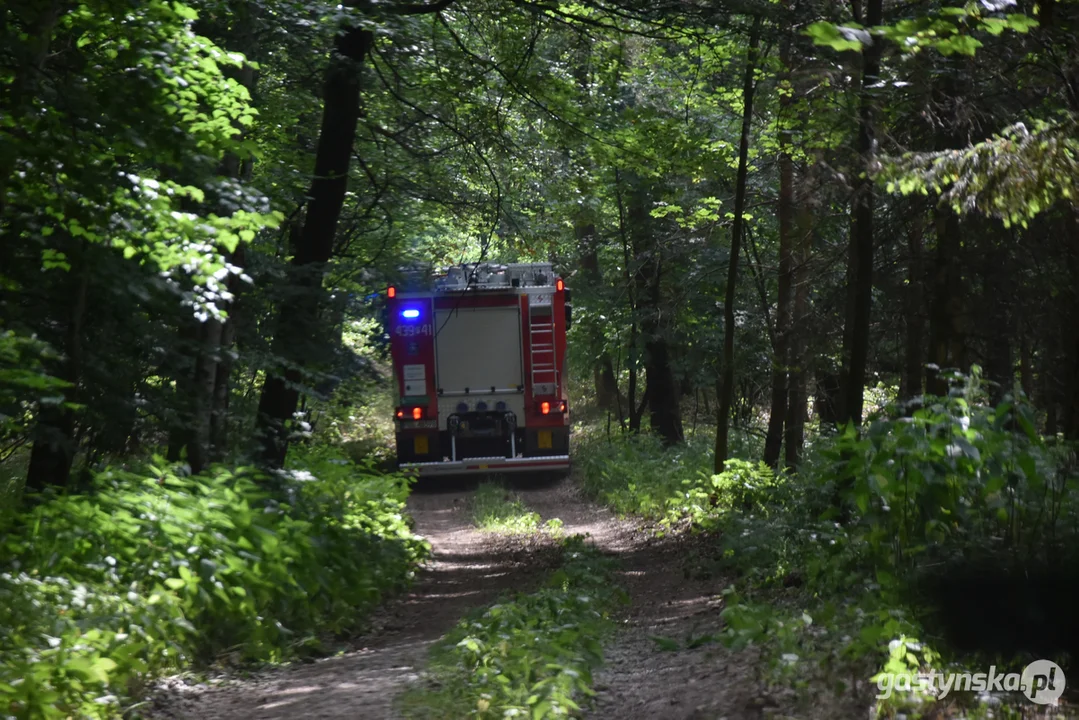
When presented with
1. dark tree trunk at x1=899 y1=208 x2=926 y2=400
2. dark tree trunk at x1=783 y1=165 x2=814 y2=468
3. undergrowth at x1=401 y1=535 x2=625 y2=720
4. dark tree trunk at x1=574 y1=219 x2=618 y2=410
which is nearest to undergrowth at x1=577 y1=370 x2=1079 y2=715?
undergrowth at x1=401 y1=535 x2=625 y2=720

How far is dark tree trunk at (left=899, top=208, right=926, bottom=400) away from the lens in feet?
39.6

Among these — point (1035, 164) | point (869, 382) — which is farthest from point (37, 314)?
point (869, 382)

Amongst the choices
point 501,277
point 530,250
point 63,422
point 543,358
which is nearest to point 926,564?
point 63,422

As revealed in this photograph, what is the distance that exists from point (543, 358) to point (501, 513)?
3.90 m

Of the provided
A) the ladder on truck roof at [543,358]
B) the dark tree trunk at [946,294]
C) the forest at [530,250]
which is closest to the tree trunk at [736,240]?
the forest at [530,250]

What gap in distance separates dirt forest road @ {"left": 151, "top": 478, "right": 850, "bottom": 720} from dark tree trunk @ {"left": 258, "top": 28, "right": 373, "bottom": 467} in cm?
231

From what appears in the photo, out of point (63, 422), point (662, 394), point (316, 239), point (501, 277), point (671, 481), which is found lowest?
point (671, 481)

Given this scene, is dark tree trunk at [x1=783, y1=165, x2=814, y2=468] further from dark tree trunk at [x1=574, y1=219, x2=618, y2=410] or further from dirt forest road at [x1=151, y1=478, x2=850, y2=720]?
dark tree trunk at [x1=574, y1=219, x2=618, y2=410]

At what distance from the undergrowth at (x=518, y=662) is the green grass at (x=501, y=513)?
663 centimetres

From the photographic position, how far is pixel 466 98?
11500 millimetres

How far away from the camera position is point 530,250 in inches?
539

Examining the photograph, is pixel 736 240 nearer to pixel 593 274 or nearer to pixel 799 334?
pixel 799 334

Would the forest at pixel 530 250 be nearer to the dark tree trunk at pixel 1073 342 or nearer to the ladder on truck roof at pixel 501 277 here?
the dark tree trunk at pixel 1073 342

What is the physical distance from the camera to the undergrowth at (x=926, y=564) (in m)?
4.73
